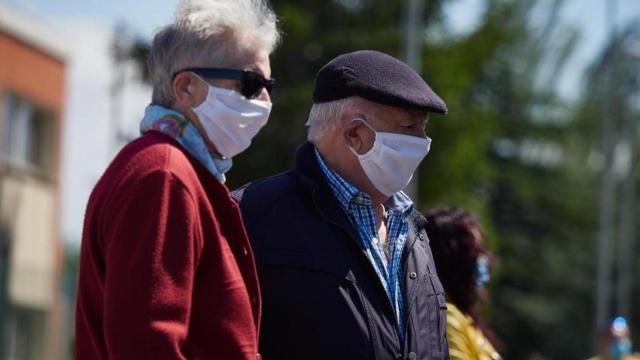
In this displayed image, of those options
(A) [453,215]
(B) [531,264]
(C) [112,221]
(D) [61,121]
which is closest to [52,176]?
(D) [61,121]

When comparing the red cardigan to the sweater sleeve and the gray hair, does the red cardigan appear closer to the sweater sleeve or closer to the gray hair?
the sweater sleeve

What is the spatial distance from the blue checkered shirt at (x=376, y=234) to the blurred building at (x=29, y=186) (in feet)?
82.4

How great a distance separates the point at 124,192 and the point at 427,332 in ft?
4.65

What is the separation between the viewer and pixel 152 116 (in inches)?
148

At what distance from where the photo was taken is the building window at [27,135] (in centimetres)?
3120

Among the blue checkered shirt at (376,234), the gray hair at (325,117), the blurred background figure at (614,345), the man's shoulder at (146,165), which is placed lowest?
the blurred background figure at (614,345)

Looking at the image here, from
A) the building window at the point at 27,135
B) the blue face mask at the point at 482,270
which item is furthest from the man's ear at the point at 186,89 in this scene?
the building window at the point at 27,135

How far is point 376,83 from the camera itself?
457 centimetres

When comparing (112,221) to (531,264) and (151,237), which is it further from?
(531,264)

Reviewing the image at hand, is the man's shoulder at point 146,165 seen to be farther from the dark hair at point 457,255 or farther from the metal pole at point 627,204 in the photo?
the metal pole at point 627,204

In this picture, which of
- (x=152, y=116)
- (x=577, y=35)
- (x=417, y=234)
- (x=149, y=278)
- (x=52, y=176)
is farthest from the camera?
(x=577, y=35)

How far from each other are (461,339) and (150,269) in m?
2.20

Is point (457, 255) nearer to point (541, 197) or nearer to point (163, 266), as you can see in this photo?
point (163, 266)

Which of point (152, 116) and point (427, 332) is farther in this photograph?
point (427, 332)
